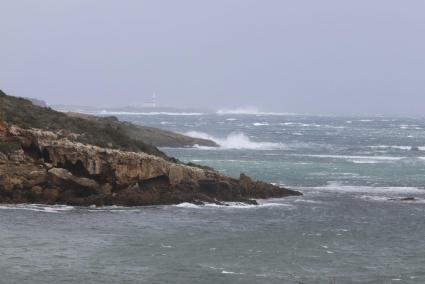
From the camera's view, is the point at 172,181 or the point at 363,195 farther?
the point at 363,195

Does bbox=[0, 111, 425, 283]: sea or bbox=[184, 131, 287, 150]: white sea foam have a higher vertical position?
bbox=[184, 131, 287, 150]: white sea foam

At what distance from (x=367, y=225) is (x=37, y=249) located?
1595 cm

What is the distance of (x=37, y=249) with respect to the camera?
29.4 metres

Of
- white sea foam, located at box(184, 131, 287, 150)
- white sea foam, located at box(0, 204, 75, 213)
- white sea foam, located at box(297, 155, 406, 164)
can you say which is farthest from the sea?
white sea foam, located at box(184, 131, 287, 150)

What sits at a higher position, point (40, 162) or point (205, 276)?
point (40, 162)

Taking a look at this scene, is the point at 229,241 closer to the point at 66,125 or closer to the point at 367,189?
the point at 66,125

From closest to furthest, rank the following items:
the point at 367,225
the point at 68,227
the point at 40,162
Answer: the point at 68,227
the point at 367,225
the point at 40,162

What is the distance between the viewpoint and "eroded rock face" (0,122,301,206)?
4066 cm

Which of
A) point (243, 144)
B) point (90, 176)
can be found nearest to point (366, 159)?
point (243, 144)

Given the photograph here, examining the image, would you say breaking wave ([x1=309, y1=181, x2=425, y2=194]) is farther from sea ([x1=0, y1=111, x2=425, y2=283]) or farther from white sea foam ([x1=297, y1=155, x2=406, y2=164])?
white sea foam ([x1=297, y1=155, x2=406, y2=164])

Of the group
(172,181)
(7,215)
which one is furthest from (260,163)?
(7,215)

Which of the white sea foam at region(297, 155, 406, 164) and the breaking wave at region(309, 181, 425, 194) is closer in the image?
the breaking wave at region(309, 181, 425, 194)

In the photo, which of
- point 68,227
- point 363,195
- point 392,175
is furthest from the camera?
point 392,175

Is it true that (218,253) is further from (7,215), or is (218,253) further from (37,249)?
(7,215)
